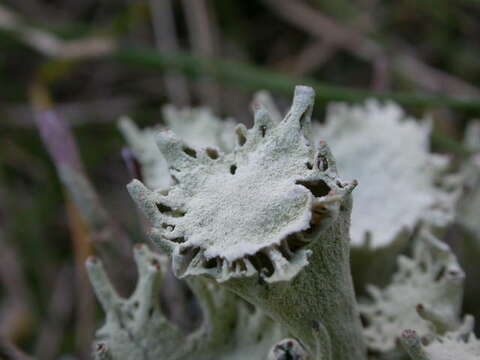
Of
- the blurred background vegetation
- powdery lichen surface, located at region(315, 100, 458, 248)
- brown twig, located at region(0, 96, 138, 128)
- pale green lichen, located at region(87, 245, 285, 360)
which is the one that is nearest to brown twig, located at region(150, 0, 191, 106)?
the blurred background vegetation

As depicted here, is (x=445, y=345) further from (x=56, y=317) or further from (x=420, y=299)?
(x=56, y=317)

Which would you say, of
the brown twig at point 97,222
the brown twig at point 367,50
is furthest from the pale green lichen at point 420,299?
the brown twig at point 367,50

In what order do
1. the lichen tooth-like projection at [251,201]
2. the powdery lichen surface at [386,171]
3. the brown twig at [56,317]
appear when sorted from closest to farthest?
the lichen tooth-like projection at [251,201] < the powdery lichen surface at [386,171] < the brown twig at [56,317]

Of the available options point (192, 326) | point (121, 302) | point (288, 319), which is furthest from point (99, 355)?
point (192, 326)

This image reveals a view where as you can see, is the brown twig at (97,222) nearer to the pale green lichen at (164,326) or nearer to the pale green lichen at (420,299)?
the pale green lichen at (164,326)

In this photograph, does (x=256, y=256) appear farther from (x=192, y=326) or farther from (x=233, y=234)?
(x=192, y=326)

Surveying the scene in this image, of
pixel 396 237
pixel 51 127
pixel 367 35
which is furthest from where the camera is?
pixel 367 35
